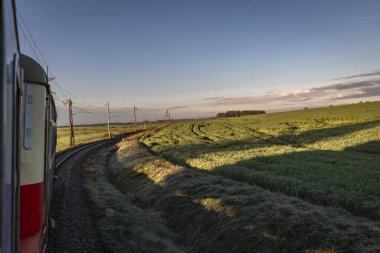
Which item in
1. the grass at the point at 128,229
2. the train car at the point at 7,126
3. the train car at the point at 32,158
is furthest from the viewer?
the grass at the point at 128,229

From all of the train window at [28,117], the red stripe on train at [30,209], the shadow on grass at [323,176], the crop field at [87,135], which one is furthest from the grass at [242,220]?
the crop field at [87,135]

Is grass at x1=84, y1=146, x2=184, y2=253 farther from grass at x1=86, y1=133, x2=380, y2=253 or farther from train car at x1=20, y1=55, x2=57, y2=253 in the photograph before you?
train car at x1=20, y1=55, x2=57, y2=253

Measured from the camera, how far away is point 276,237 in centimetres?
1018

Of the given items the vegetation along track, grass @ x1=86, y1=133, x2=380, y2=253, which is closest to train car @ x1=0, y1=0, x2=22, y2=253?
the vegetation along track

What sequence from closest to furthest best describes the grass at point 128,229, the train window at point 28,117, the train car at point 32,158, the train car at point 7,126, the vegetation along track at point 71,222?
the train car at point 7,126
the train window at point 28,117
the train car at point 32,158
the vegetation along track at point 71,222
the grass at point 128,229

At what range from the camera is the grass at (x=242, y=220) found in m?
9.44

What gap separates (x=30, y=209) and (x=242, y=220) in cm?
757

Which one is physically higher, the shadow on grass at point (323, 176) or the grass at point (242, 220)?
the shadow on grass at point (323, 176)

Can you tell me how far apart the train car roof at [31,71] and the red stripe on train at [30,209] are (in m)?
1.77

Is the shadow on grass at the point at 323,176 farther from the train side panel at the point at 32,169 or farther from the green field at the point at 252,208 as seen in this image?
the train side panel at the point at 32,169


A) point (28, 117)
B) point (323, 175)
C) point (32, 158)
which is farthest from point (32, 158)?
point (323, 175)

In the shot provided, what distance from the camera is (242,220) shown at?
38.2 ft

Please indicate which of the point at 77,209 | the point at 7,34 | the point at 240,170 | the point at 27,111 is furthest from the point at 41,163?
the point at 240,170

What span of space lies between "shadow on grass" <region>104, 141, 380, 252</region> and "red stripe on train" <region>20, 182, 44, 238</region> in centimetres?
637
